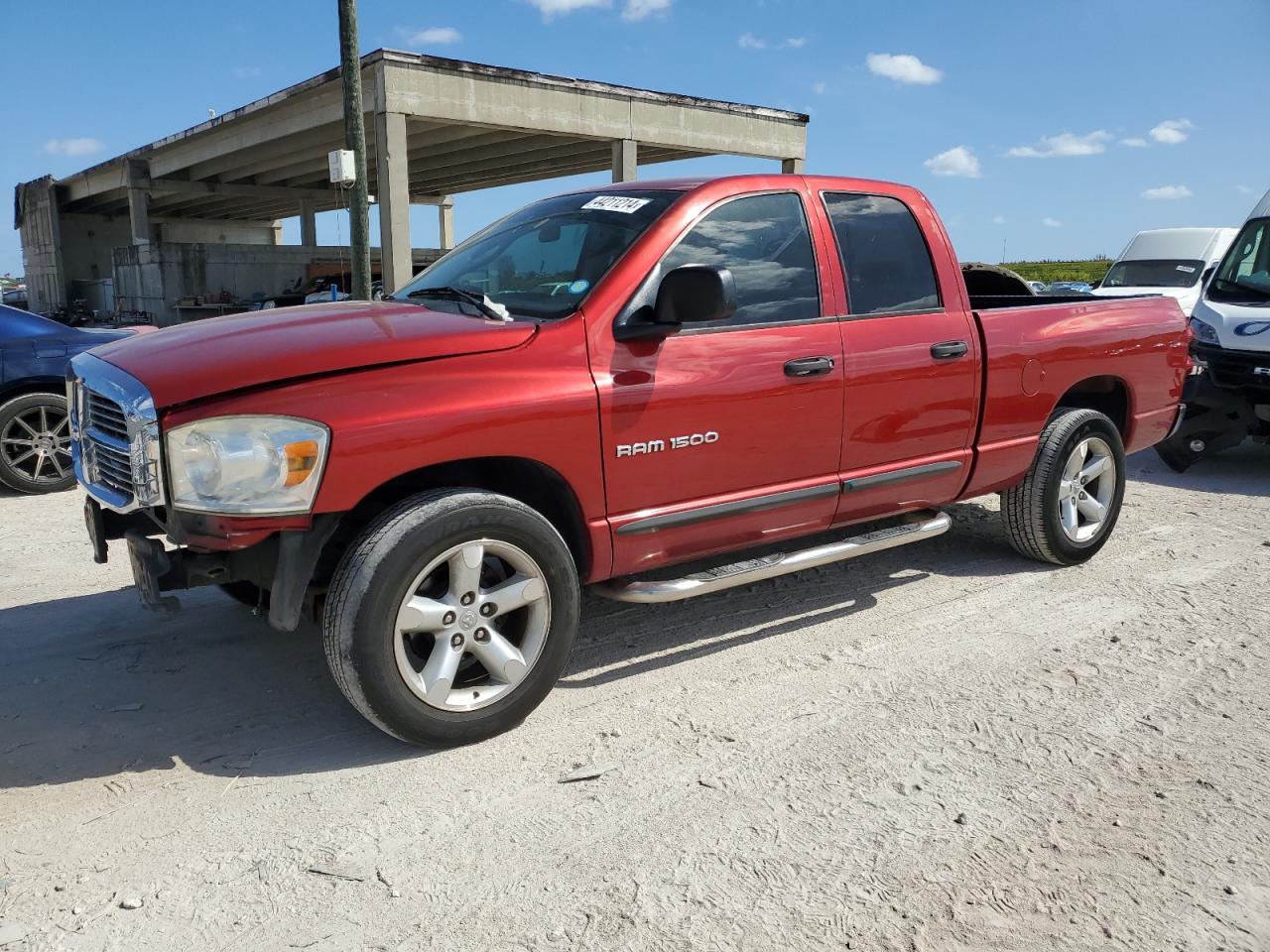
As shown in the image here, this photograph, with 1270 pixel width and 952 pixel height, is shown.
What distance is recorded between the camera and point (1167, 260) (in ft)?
48.6

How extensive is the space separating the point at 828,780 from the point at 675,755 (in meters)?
0.50

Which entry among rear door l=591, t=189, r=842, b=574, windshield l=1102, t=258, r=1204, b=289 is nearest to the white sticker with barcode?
rear door l=591, t=189, r=842, b=574

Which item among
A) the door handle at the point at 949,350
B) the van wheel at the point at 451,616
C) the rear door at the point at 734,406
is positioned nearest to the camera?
the van wheel at the point at 451,616

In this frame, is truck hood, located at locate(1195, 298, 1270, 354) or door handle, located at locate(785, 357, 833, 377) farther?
truck hood, located at locate(1195, 298, 1270, 354)

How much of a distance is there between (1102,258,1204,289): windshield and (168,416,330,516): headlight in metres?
14.4

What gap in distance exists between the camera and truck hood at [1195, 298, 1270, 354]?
311 inches

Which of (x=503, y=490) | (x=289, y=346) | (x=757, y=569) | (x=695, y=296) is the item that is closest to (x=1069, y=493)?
(x=757, y=569)

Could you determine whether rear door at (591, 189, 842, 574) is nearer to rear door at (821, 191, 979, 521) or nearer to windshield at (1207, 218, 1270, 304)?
rear door at (821, 191, 979, 521)

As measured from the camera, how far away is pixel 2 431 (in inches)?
287

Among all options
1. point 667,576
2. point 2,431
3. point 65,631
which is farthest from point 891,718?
point 2,431

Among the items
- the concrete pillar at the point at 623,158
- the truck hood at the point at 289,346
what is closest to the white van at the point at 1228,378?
the truck hood at the point at 289,346

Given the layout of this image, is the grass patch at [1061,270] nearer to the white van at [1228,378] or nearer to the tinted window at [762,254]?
the white van at [1228,378]

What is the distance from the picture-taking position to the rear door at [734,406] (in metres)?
3.65

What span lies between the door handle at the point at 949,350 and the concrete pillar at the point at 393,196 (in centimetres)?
1372
